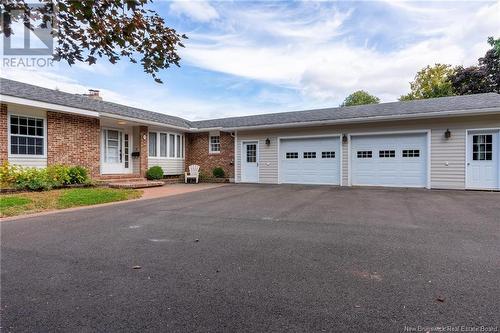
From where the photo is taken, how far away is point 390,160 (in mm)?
12641

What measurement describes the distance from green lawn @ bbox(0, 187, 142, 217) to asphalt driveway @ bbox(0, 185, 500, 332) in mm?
1412

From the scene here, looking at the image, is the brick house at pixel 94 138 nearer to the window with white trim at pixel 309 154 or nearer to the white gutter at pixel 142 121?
the white gutter at pixel 142 121

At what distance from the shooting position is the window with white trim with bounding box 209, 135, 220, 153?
678 inches

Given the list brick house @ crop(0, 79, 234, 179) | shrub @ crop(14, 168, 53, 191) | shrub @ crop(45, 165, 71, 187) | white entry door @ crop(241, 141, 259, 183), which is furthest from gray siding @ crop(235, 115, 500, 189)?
shrub @ crop(14, 168, 53, 191)

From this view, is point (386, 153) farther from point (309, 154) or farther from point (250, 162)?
point (250, 162)

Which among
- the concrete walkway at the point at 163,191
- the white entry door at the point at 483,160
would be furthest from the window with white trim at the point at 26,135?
the white entry door at the point at 483,160

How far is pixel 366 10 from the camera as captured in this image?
980 cm

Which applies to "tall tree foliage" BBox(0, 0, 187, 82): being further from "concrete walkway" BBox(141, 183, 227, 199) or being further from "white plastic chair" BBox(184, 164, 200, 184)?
"white plastic chair" BBox(184, 164, 200, 184)

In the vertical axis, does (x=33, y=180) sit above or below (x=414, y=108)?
below

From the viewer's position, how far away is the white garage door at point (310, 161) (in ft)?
45.2

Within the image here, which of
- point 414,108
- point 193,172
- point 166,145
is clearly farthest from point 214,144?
point 414,108

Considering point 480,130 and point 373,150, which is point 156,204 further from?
point 480,130

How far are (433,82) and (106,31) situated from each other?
31.7 meters

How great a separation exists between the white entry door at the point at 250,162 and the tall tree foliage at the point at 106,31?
1250 cm
